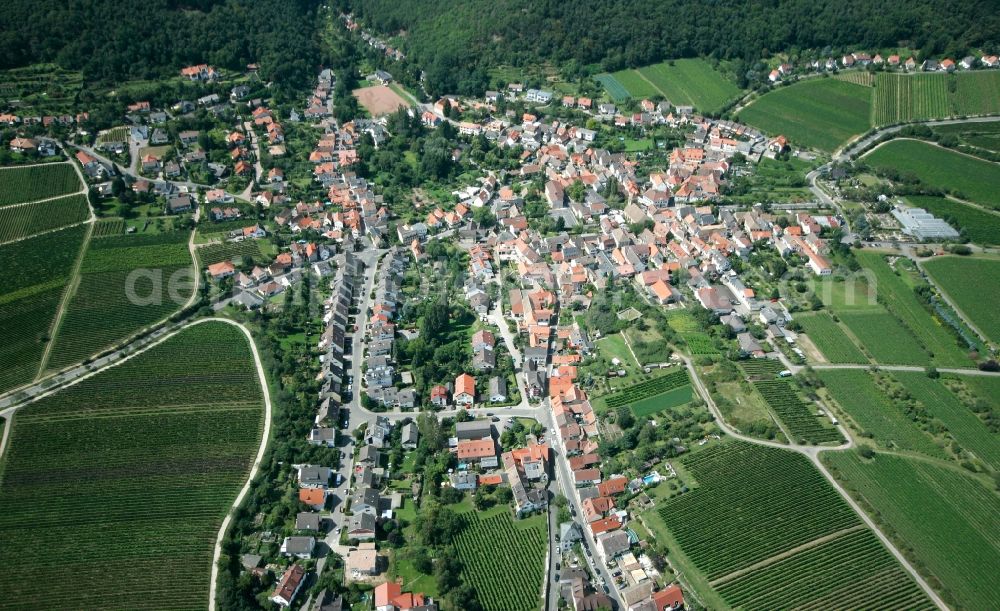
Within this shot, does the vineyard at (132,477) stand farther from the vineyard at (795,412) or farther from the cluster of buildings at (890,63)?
the cluster of buildings at (890,63)

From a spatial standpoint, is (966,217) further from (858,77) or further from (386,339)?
(386,339)

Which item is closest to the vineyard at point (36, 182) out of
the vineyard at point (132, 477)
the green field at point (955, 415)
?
the vineyard at point (132, 477)

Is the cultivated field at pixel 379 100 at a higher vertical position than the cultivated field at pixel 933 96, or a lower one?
lower

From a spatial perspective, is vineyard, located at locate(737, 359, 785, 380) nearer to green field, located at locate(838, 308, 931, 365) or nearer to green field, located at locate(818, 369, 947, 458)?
green field, located at locate(818, 369, 947, 458)

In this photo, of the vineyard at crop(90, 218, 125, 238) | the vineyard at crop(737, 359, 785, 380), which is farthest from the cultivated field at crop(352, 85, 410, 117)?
the vineyard at crop(737, 359, 785, 380)

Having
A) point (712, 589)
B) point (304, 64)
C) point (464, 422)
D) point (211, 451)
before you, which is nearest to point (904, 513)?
point (712, 589)

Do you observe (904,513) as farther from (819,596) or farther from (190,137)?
(190,137)
